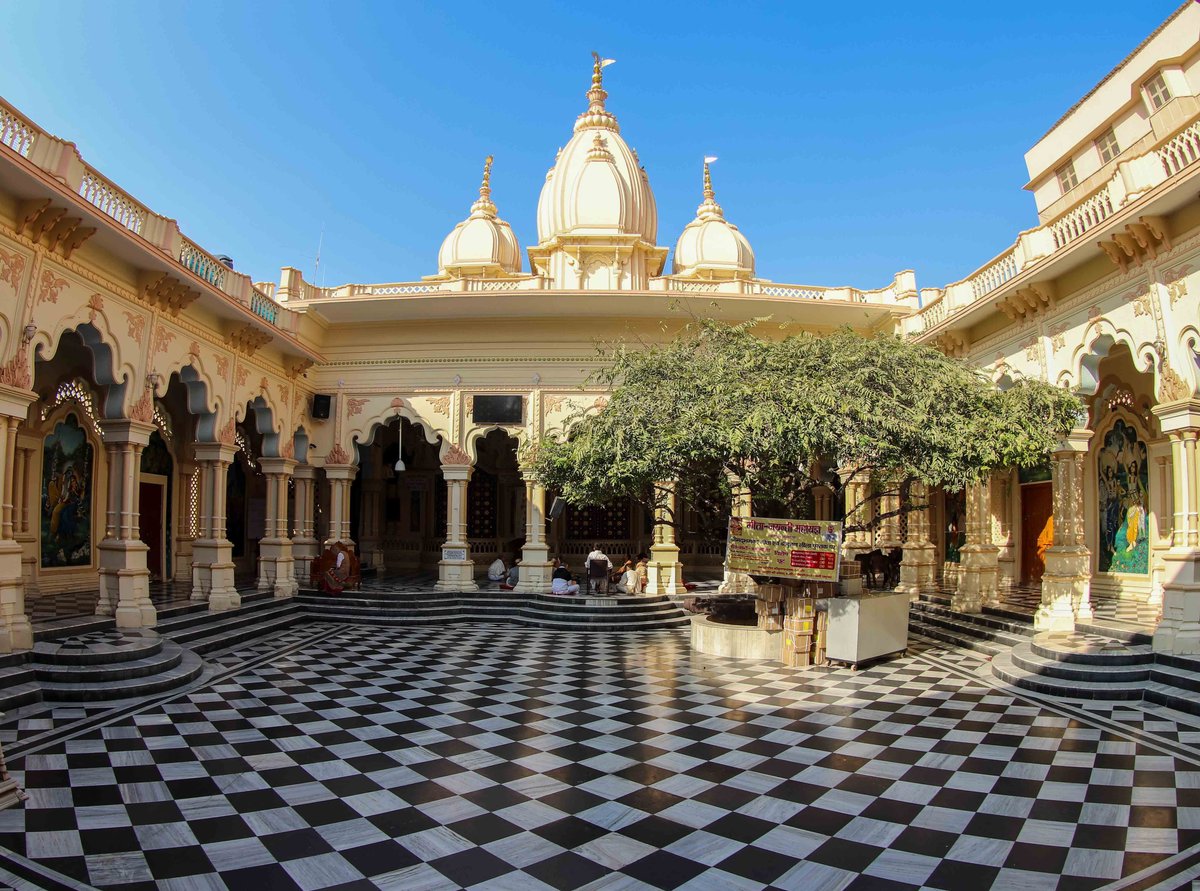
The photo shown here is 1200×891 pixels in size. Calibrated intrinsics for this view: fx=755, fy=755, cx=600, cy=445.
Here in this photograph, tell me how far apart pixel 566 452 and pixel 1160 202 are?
23.7 feet

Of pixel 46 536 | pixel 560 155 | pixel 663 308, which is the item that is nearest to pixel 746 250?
pixel 560 155

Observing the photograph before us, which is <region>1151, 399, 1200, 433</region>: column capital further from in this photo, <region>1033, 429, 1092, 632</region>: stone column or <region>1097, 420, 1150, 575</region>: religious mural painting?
<region>1097, 420, 1150, 575</region>: religious mural painting

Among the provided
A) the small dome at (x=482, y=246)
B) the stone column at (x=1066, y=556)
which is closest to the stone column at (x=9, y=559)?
the stone column at (x=1066, y=556)

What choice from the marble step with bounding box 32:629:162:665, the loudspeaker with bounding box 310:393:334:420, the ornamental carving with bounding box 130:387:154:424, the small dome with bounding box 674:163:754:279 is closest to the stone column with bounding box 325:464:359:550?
the loudspeaker with bounding box 310:393:334:420

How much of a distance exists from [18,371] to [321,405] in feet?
24.7

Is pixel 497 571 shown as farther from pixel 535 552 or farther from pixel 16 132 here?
pixel 16 132

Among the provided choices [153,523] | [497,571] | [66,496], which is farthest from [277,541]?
[497,571]

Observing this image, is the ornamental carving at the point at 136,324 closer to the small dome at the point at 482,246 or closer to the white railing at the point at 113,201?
the white railing at the point at 113,201

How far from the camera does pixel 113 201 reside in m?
9.09

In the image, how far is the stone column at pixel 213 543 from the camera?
11.7 meters

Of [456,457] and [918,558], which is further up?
[456,457]

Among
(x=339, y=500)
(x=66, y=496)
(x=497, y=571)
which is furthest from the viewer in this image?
(x=497, y=571)

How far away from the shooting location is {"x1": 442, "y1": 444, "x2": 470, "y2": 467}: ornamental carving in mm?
14766

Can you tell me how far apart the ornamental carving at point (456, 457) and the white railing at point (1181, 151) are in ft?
37.5
